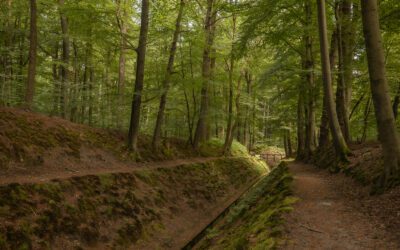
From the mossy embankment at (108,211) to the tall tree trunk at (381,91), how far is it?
6.08 meters

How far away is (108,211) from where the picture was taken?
9.02 m

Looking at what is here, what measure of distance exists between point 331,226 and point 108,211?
6137mm

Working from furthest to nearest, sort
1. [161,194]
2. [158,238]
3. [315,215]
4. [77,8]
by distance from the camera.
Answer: [77,8]
[161,194]
[158,238]
[315,215]

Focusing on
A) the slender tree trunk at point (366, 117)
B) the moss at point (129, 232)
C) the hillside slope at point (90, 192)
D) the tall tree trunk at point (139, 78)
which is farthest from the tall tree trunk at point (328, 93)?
the slender tree trunk at point (366, 117)

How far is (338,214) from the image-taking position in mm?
6004

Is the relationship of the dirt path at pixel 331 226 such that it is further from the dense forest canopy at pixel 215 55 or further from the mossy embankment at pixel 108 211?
the mossy embankment at pixel 108 211

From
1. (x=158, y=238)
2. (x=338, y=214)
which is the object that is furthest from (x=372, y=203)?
(x=158, y=238)

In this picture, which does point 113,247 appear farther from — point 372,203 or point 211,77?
point 211,77

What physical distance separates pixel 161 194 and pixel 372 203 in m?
7.49

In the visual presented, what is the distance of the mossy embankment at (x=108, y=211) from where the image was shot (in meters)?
6.92

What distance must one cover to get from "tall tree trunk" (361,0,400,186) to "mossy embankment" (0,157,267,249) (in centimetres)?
608

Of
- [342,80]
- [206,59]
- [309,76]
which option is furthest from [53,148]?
[309,76]

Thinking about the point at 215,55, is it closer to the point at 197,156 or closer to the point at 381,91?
the point at 197,156

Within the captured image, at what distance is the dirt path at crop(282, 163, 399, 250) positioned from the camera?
182 inches
